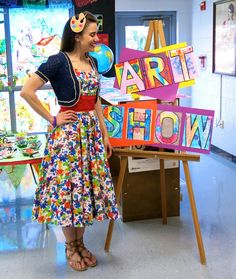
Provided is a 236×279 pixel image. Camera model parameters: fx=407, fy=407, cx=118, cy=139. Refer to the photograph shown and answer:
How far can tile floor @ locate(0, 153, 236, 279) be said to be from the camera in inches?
91.4

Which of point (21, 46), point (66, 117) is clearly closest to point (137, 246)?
point (66, 117)

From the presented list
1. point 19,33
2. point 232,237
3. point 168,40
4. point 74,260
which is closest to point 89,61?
point 74,260

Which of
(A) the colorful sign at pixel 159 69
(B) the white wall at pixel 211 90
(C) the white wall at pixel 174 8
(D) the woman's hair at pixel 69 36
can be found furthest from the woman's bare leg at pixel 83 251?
(C) the white wall at pixel 174 8

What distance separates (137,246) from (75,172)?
29.8 inches

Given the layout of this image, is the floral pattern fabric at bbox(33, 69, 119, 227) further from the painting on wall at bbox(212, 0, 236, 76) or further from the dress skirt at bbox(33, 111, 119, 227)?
the painting on wall at bbox(212, 0, 236, 76)

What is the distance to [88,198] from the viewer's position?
2.24m

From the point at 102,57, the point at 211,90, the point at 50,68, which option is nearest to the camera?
the point at 50,68

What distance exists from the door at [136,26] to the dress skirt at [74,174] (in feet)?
12.9

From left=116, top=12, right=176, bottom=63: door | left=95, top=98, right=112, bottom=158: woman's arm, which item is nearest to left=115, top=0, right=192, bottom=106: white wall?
left=116, top=12, right=176, bottom=63: door

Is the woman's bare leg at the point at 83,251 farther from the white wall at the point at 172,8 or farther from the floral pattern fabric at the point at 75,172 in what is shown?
the white wall at the point at 172,8

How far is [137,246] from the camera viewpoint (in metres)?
2.63

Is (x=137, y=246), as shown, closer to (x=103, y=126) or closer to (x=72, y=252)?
(x=72, y=252)

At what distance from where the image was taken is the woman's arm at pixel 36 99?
213 centimetres

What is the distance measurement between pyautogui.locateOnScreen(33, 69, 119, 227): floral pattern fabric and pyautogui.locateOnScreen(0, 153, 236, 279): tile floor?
0.34m
